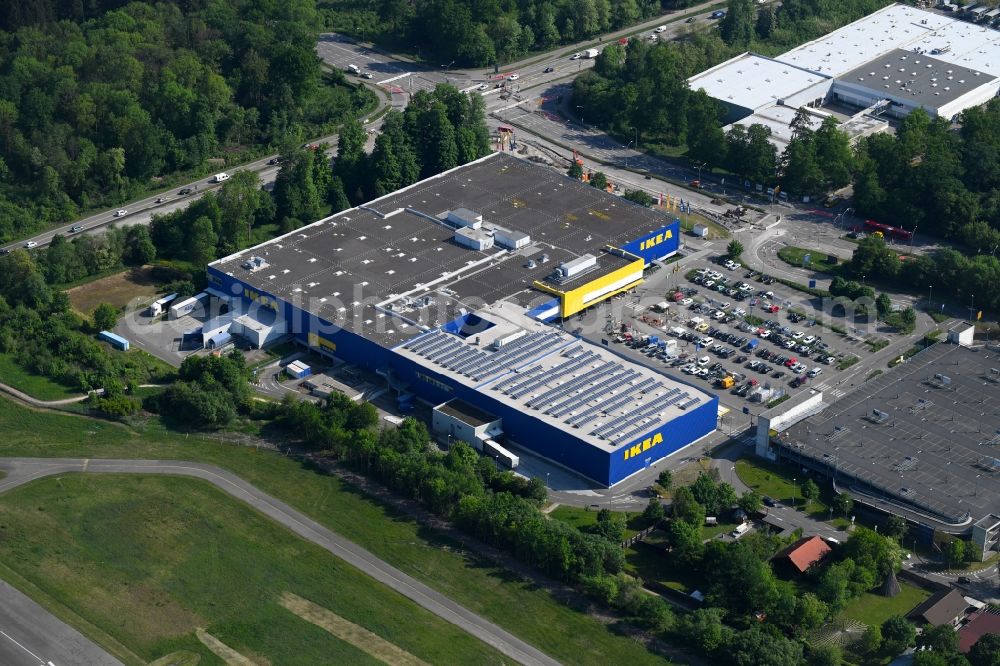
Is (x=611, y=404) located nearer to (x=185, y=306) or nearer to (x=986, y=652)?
(x=986, y=652)

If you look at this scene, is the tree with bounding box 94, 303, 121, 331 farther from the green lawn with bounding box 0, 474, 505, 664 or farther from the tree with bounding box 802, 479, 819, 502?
the tree with bounding box 802, 479, 819, 502

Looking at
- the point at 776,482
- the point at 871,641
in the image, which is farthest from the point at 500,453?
the point at 871,641

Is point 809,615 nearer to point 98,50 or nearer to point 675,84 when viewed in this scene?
point 675,84

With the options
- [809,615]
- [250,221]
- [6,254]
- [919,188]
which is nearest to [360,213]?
[250,221]

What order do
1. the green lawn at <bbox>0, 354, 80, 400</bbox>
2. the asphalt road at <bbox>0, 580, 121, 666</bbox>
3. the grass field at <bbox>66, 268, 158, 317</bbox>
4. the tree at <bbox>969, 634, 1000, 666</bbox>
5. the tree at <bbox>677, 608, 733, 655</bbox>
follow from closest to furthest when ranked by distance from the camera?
the tree at <bbox>969, 634, 1000, 666</bbox>
the asphalt road at <bbox>0, 580, 121, 666</bbox>
the tree at <bbox>677, 608, 733, 655</bbox>
the green lawn at <bbox>0, 354, 80, 400</bbox>
the grass field at <bbox>66, 268, 158, 317</bbox>

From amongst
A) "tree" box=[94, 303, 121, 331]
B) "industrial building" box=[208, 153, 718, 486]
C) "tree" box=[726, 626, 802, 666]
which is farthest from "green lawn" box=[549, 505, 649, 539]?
"tree" box=[94, 303, 121, 331]
